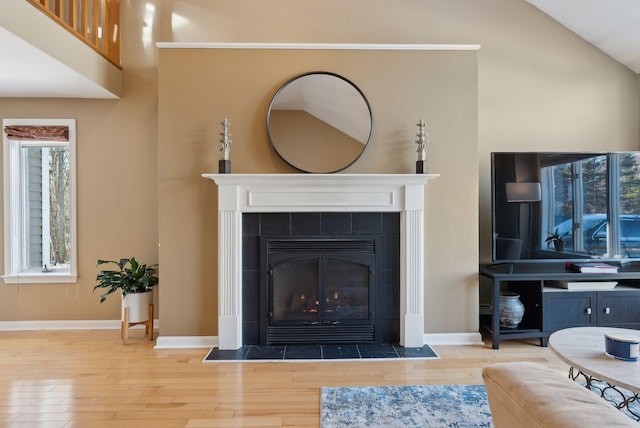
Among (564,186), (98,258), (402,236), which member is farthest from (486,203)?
(98,258)

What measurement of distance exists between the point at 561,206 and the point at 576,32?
183cm

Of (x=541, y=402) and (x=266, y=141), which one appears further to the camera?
(x=266, y=141)

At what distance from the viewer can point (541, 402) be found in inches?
34.8

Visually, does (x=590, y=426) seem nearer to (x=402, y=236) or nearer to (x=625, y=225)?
(x=402, y=236)

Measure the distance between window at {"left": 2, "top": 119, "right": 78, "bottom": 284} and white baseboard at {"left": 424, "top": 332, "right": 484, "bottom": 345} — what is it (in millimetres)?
3395

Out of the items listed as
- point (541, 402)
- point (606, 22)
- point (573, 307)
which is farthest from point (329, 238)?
point (606, 22)

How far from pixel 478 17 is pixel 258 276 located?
3.23 m

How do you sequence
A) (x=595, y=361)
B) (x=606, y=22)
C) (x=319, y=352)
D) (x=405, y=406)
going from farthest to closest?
(x=606, y=22) → (x=319, y=352) → (x=405, y=406) → (x=595, y=361)

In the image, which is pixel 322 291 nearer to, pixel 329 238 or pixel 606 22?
pixel 329 238

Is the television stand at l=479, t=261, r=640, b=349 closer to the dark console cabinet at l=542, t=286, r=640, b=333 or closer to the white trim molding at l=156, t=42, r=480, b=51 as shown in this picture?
the dark console cabinet at l=542, t=286, r=640, b=333

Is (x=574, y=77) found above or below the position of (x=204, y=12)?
below

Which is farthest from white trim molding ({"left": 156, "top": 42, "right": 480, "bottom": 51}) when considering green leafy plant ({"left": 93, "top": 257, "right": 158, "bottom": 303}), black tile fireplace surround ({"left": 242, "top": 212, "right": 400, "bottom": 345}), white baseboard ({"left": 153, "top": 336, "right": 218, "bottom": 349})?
white baseboard ({"left": 153, "top": 336, "right": 218, "bottom": 349})

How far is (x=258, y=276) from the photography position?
3.16m

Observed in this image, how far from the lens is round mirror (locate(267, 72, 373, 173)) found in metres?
3.18
